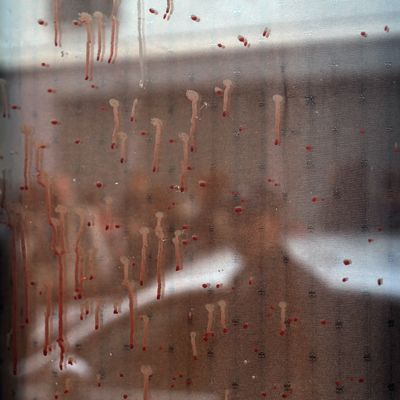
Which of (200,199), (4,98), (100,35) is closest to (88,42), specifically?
(100,35)

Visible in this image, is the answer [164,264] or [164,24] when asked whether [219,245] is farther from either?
[164,24]

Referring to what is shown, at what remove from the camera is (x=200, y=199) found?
24.5 inches

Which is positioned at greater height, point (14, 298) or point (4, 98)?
point (4, 98)

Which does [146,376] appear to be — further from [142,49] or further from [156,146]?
[142,49]

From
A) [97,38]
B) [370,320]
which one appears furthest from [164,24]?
[370,320]

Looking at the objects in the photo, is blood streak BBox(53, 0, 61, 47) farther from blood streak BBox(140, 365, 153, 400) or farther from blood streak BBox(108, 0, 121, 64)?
blood streak BBox(140, 365, 153, 400)

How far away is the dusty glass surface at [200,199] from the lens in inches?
23.5

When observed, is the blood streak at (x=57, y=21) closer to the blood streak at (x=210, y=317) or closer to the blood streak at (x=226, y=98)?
the blood streak at (x=226, y=98)

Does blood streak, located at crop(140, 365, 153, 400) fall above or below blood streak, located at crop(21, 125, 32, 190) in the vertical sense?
below

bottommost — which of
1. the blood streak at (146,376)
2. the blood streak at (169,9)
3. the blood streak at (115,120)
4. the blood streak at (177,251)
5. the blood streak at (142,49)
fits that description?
the blood streak at (146,376)

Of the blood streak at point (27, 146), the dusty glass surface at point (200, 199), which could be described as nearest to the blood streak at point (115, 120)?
the dusty glass surface at point (200, 199)

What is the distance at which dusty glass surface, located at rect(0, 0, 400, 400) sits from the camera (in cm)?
60

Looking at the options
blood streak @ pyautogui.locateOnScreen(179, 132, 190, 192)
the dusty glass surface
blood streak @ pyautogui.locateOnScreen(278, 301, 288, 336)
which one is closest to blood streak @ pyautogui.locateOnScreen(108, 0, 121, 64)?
the dusty glass surface

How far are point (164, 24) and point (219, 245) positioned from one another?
0.27 meters
